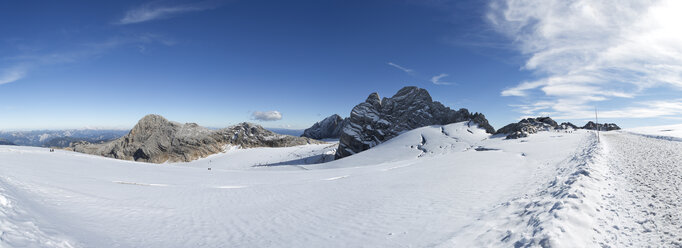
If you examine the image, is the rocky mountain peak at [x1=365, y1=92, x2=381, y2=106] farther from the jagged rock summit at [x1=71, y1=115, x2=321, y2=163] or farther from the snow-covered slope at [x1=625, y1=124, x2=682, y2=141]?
the snow-covered slope at [x1=625, y1=124, x2=682, y2=141]

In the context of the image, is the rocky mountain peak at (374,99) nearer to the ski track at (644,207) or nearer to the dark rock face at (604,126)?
the ski track at (644,207)

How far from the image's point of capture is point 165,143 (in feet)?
151

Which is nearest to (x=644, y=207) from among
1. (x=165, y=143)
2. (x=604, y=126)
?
(x=165, y=143)

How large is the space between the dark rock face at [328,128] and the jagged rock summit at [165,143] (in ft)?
107

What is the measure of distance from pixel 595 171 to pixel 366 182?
370 inches

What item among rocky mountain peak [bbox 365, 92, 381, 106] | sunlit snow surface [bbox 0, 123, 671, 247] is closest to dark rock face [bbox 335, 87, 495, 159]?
rocky mountain peak [bbox 365, 92, 381, 106]

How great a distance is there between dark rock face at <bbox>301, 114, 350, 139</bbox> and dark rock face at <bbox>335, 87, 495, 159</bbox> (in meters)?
34.0

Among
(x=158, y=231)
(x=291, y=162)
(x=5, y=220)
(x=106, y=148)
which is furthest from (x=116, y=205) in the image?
(x=106, y=148)

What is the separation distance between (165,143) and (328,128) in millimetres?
47380

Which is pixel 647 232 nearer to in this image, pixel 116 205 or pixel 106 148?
pixel 116 205

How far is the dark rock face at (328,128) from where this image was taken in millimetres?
80550

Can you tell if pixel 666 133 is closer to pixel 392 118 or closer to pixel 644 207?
pixel 392 118

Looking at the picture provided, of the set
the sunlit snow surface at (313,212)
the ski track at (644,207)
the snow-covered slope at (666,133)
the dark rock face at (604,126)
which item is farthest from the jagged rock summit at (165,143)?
the dark rock face at (604,126)

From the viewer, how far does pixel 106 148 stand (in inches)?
A: 1822
